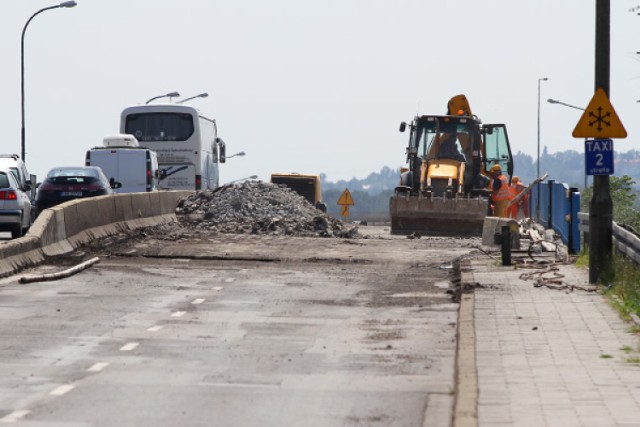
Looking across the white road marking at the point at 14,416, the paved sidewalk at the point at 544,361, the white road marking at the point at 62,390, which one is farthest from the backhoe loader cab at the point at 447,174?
the white road marking at the point at 14,416

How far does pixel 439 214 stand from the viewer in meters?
39.7

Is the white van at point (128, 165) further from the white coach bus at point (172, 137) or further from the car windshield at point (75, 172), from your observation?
the car windshield at point (75, 172)

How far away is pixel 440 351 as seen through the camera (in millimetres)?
14125

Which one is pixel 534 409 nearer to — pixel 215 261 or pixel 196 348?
pixel 196 348

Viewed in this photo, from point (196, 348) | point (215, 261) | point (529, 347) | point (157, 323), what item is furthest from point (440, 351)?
point (215, 261)

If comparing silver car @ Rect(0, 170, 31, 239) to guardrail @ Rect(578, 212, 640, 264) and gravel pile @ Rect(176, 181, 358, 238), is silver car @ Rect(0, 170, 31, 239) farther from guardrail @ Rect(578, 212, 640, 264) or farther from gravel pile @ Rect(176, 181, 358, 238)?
guardrail @ Rect(578, 212, 640, 264)

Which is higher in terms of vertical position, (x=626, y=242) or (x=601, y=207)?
(x=601, y=207)

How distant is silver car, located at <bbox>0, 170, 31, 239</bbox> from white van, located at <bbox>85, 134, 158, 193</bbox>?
46.6ft

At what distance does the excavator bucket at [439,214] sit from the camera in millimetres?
39562

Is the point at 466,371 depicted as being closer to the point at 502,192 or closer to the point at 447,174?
the point at 502,192

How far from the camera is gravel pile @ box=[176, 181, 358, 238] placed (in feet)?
123

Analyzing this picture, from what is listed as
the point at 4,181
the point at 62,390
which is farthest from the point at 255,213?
the point at 62,390

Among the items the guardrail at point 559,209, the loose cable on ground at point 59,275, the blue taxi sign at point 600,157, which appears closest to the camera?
the blue taxi sign at point 600,157

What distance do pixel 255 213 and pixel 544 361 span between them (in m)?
27.6
